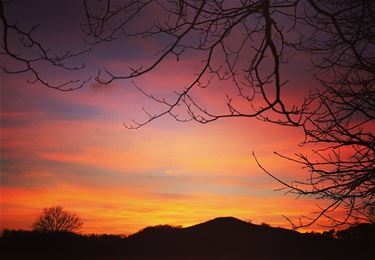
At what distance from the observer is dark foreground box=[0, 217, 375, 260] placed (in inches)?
1145

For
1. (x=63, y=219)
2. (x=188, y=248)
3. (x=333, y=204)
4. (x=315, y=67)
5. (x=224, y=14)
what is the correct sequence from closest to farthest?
(x=224, y=14) → (x=333, y=204) → (x=315, y=67) → (x=188, y=248) → (x=63, y=219)

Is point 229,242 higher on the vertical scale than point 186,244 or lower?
higher

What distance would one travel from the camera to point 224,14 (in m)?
4.07

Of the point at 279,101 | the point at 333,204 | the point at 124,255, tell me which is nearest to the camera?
the point at 279,101

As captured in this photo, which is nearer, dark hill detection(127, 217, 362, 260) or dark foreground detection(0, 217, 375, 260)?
dark foreground detection(0, 217, 375, 260)

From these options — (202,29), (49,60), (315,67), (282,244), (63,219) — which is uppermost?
(63,219)

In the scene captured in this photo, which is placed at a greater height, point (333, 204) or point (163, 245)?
point (163, 245)

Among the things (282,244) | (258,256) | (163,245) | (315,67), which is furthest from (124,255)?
(315,67)

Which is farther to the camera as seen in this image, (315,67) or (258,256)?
(258,256)

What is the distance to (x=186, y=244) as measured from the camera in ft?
110

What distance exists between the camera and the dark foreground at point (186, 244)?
29.1 meters

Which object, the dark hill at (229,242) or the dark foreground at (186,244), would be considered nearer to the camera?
the dark foreground at (186,244)

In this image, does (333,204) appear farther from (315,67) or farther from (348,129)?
(315,67)

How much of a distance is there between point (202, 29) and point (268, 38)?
0.65 m
